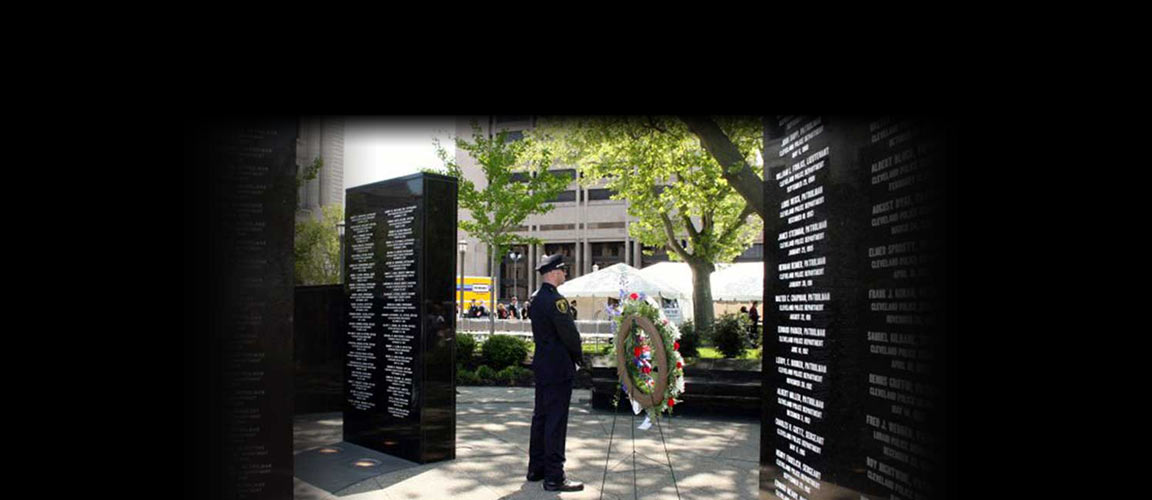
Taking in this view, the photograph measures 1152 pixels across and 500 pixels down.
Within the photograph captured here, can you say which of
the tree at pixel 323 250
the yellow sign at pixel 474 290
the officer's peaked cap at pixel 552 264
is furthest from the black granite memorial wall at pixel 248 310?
the yellow sign at pixel 474 290

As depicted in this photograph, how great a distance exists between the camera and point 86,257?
2123mm

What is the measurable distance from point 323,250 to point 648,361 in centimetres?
1418

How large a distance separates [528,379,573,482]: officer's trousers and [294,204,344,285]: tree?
9240 mm

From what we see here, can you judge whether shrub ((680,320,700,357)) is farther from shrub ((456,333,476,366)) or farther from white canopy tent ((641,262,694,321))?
white canopy tent ((641,262,694,321))

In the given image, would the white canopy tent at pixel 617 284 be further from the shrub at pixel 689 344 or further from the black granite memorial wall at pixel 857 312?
the black granite memorial wall at pixel 857 312

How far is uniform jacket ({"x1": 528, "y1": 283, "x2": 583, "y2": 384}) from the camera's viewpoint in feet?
20.5

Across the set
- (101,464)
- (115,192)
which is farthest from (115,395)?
(115,192)

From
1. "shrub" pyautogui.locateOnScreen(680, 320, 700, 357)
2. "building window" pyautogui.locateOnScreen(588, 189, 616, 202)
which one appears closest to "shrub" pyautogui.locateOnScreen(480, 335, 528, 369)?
"shrub" pyautogui.locateOnScreen(680, 320, 700, 357)

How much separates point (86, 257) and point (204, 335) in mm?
462

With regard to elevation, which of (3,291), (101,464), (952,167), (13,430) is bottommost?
(101,464)

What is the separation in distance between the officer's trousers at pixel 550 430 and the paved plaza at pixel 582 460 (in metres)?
0.19

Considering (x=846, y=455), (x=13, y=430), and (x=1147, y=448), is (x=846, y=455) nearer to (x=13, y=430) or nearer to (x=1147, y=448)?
(x=1147, y=448)

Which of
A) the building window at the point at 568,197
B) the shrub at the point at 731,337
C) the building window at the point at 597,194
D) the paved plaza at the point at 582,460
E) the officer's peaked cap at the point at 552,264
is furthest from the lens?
the building window at the point at 568,197

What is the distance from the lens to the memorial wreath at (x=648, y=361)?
7062 mm
